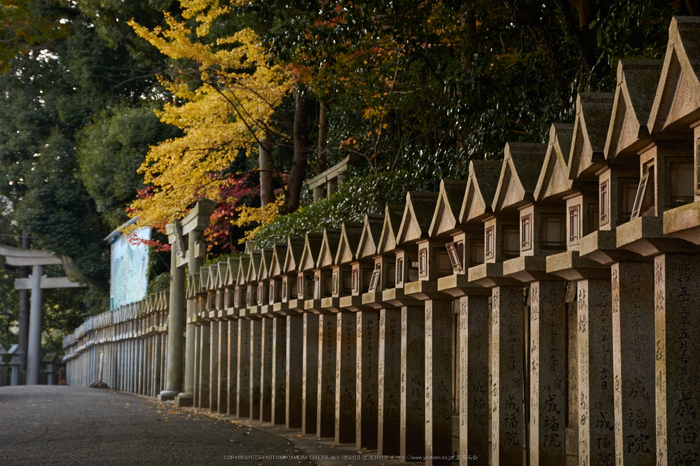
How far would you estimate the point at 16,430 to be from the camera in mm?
9336

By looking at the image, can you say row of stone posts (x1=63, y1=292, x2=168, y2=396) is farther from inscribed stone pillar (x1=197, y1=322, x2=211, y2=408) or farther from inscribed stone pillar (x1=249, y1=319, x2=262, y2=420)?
inscribed stone pillar (x1=249, y1=319, x2=262, y2=420)

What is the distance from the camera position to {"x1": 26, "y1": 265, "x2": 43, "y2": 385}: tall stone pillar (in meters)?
37.0

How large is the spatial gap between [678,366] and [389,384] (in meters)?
3.75

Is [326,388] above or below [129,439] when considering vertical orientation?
above

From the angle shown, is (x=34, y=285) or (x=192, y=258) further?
(x=34, y=285)

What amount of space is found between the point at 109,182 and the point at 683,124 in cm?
2747

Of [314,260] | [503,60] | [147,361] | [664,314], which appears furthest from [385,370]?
[147,361]

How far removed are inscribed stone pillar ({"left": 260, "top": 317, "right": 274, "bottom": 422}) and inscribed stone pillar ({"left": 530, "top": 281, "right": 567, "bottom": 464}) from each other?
20.9ft

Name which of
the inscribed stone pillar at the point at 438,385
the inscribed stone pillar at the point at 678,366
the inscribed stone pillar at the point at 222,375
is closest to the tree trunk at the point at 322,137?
the inscribed stone pillar at the point at 222,375

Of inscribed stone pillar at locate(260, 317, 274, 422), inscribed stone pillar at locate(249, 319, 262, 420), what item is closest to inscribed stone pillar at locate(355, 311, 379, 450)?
inscribed stone pillar at locate(260, 317, 274, 422)

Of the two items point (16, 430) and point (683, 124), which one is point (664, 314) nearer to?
point (683, 124)

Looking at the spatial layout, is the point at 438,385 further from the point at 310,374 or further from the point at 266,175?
the point at 266,175

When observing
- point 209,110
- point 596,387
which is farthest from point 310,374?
point 209,110

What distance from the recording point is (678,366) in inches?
133
